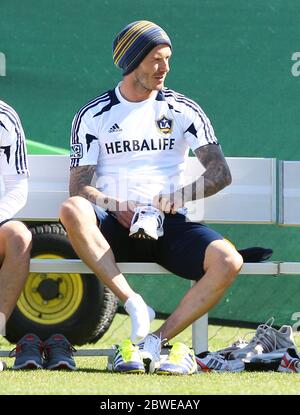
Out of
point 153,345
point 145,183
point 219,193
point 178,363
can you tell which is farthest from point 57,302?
point 178,363

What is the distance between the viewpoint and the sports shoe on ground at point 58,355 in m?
4.80

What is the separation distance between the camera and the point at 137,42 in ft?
17.0

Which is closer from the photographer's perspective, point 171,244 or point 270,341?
point 171,244

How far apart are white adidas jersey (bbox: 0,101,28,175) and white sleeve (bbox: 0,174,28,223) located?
3cm

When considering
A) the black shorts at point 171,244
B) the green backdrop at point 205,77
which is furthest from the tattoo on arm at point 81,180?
the green backdrop at point 205,77

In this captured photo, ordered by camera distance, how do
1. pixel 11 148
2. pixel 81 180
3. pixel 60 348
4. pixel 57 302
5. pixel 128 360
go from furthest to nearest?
pixel 57 302 → pixel 81 180 → pixel 11 148 → pixel 60 348 → pixel 128 360

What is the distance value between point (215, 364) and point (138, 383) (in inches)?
28.3

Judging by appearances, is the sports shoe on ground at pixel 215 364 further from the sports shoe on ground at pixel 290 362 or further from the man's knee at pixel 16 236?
the man's knee at pixel 16 236

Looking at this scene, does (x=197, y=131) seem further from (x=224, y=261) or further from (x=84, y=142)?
(x=224, y=261)

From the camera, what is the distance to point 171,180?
5195mm

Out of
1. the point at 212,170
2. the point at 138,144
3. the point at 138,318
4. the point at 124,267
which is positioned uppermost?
the point at 138,144

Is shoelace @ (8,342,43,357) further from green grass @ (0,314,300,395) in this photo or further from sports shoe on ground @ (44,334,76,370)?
green grass @ (0,314,300,395)

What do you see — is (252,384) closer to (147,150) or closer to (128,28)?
(147,150)

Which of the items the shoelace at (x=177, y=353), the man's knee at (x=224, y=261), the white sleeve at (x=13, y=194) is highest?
the white sleeve at (x=13, y=194)
